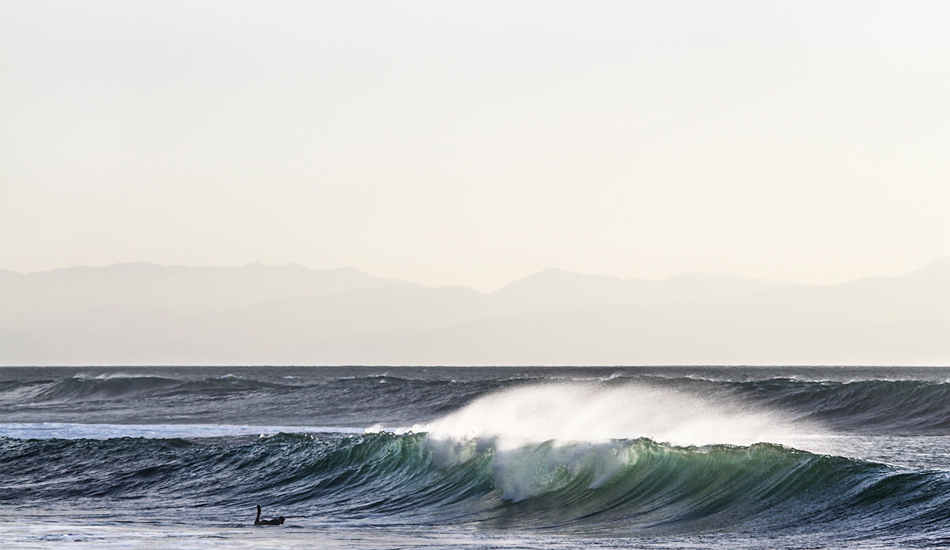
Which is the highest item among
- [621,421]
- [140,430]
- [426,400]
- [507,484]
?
[426,400]

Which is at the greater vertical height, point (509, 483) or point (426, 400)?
point (426, 400)

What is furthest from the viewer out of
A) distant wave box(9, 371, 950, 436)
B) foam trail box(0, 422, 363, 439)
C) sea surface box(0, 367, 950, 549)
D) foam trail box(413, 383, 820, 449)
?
distant wave box(9, 371, 950, 436)

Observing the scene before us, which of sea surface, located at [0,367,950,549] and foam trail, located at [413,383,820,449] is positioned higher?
A: foam trail, located at [413,383,820,449]

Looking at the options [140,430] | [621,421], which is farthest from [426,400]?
[621,421]

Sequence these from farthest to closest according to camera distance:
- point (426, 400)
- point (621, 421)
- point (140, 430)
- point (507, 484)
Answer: point (426, 400) < point (140, 430) < point (621, 421) < point (507, 484)

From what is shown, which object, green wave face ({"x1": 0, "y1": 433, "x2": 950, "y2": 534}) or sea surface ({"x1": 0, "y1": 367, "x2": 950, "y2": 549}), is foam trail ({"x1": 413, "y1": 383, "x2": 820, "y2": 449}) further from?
green wave face ({"x1": 0, "y1": 433, "x2": 950, "y2": 534})

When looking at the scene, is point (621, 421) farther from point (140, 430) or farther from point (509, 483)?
point (140, 430)

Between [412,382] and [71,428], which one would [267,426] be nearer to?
[71,428]

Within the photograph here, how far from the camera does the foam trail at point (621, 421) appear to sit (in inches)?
890

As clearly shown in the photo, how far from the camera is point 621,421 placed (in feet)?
110

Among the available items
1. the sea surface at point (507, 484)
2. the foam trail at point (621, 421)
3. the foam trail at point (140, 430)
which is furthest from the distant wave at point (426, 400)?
the foam trail at point (140, 430)

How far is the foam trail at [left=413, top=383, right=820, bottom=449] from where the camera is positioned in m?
22.6

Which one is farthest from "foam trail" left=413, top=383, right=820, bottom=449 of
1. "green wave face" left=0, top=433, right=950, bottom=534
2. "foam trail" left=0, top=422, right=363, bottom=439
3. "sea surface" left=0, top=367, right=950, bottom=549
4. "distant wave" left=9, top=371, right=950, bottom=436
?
"foam trail" left=0, top=422, right=363, bottom=439

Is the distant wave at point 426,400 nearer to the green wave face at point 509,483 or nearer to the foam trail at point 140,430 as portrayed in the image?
the foam trail at point 140,430
